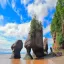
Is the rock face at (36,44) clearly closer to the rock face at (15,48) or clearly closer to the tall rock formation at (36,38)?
the tall rock formation at (36,38)

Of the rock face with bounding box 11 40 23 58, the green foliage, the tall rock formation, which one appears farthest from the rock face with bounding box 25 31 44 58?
→ the green foliage

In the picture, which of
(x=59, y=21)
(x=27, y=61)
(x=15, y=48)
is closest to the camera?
(x=27, y=61)

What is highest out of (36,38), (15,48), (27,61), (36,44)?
(36,38)

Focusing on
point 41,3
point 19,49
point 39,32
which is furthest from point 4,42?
point 41,3

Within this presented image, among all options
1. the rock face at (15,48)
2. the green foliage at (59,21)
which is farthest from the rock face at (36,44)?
the green foliage at (59,21)

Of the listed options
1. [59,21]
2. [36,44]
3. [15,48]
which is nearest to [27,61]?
[36,44]

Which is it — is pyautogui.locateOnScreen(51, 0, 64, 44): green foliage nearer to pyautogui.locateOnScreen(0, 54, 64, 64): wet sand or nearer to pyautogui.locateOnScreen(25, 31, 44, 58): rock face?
pyautogui.locateOnScreen(25, 31, 44, 58): rock face

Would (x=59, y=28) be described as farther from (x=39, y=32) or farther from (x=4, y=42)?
(x=4, y=42)

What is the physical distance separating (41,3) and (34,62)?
259cm

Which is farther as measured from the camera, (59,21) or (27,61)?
(59,21)

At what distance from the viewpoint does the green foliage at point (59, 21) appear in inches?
455

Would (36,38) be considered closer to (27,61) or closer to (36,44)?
(36,44)

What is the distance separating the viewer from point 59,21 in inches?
460

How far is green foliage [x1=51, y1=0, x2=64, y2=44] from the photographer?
1156 cm
